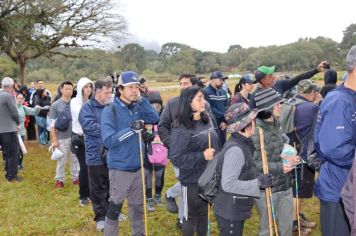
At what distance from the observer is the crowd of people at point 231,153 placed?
337 cm

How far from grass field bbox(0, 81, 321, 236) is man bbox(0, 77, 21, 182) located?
519 mm

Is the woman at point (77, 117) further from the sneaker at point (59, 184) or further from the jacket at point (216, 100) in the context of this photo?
the jacket at point (216, 100)

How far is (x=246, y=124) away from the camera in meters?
3.67

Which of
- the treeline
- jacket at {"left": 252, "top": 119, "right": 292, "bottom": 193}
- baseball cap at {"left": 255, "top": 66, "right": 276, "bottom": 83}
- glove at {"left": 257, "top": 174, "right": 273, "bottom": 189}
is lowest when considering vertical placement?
glove at {"left": 257, "top": 174, "right": 273, "bottom": 189}

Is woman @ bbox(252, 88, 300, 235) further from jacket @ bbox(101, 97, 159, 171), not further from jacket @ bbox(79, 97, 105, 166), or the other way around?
jacket @ bbox(79, 97, 105, 166)

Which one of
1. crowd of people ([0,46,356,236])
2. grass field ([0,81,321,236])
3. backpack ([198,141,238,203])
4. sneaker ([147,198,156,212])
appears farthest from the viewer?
sneaker ([147,198,156,212])

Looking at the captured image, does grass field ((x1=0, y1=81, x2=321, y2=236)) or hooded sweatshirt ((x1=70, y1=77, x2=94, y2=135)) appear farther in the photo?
hooded sweatshirt ((x1=70, y1=77, x2=94, y2=135))

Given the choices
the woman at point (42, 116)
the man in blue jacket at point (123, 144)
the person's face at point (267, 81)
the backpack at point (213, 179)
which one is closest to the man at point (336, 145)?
the backpack at point (213, 179)

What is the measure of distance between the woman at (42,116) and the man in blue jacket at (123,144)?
8.39 meters

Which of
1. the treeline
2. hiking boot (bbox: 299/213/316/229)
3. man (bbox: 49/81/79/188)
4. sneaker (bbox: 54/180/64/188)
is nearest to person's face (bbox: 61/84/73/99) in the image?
man (bbox: 49/81/79/188)

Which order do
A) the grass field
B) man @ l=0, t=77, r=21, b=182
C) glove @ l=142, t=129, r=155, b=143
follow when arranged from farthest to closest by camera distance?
1. man @ l=0, t=77, r=21, b=182
2. the grass field
3. glove @ l=142, t=129, r=155, b=143

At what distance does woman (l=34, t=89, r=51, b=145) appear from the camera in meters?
12.8

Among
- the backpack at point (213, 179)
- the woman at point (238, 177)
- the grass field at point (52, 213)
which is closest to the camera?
the woman at point (238, 177)

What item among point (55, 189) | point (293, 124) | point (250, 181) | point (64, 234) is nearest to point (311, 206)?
point (293, 124)
